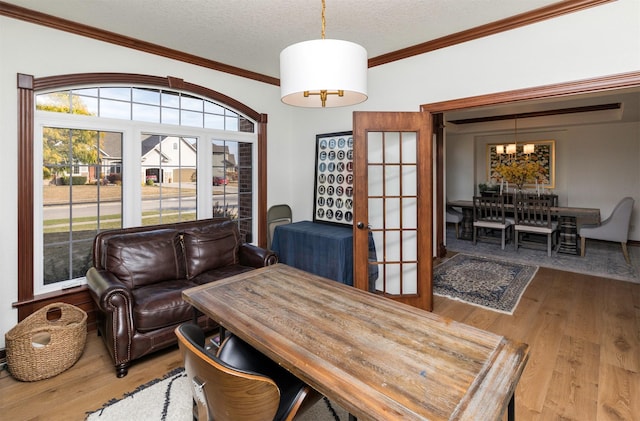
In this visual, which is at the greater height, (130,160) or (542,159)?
(542,159)

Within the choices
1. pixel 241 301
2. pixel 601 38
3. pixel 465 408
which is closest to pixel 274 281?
pixel 241 301

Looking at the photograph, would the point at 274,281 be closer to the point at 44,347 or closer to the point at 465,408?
the point at 465,408

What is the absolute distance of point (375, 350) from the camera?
1282 millimetres

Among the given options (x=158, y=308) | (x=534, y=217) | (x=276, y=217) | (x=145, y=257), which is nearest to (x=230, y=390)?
(x=158, y=308)

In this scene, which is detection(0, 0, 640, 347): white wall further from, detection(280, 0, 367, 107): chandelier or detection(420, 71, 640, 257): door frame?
detection(280, 0, 367, 107): chandelier

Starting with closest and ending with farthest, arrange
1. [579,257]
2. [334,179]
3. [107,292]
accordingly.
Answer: [107,292] < [334,179] < [579,257]

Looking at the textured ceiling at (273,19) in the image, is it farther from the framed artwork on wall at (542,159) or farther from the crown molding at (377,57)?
the framed artwork on wall at (542,159)

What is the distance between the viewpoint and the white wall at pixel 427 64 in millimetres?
2383

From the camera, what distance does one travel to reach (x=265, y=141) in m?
4.27

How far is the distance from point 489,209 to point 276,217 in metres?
4.14

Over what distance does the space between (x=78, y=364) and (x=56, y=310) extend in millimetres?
558

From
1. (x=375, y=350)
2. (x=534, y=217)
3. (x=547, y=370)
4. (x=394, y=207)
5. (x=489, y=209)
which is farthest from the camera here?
(x=489, y=209)

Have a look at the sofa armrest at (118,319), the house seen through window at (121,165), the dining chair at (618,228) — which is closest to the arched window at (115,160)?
the house seen through window at (121,165)

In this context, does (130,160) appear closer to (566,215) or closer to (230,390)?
(230,390)
